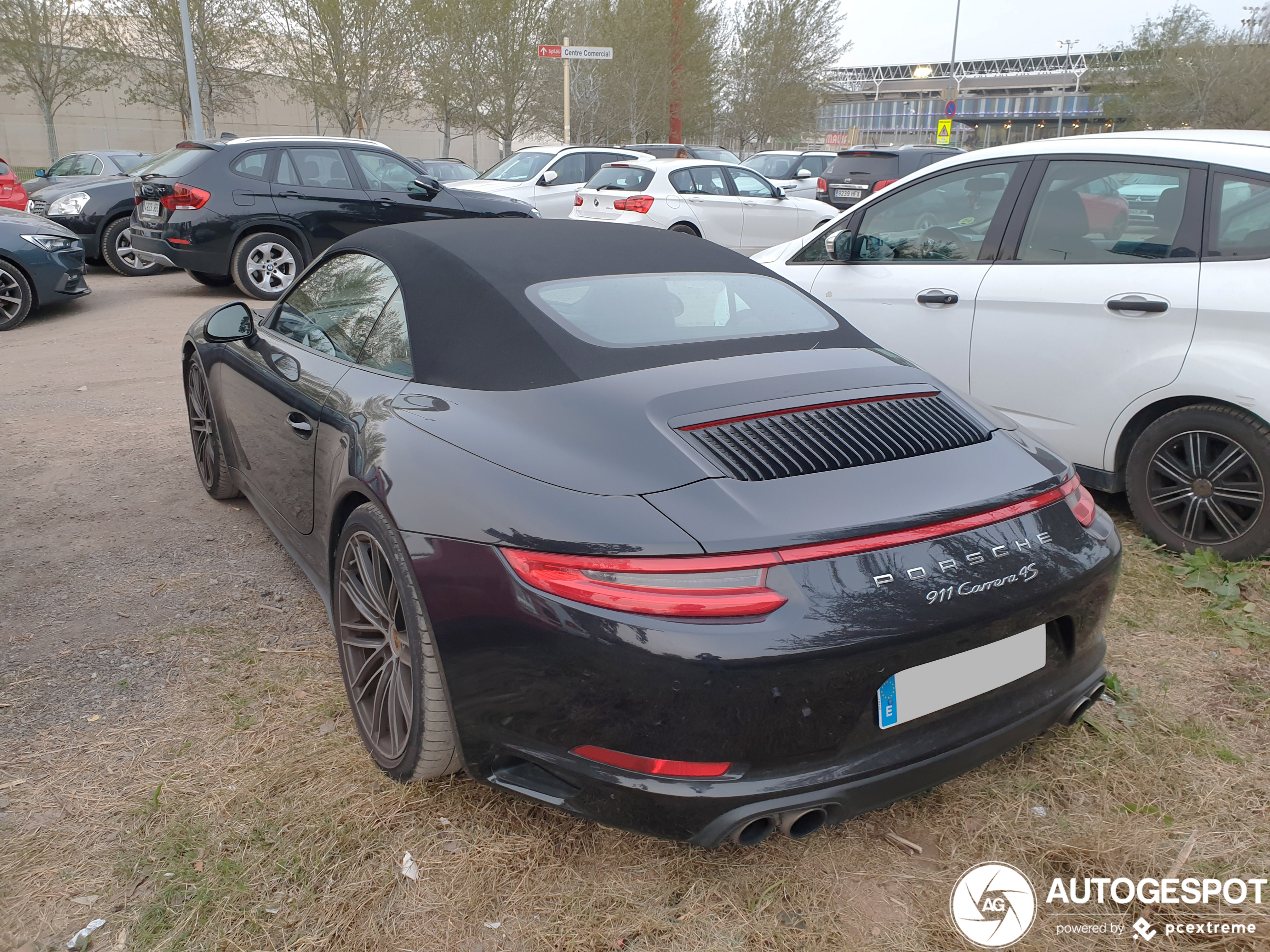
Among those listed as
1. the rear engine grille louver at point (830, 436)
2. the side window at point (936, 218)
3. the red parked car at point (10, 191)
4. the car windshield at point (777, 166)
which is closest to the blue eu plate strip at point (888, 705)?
the rear engine grille louver at point (830, 436)

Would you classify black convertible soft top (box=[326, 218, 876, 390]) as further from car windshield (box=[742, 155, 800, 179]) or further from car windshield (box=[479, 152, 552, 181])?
car windshield (box=[742, 155, 800, 179])

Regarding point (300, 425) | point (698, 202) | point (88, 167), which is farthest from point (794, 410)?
point (88, 167)

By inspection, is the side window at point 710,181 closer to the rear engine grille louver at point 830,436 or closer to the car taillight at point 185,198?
the car taillight at point 185,198

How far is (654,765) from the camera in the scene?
185cm

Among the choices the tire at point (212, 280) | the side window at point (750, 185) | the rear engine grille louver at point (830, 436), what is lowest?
the tire at point (212, 280)

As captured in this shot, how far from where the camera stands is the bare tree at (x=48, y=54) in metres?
30.6

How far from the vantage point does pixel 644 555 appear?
1815mm

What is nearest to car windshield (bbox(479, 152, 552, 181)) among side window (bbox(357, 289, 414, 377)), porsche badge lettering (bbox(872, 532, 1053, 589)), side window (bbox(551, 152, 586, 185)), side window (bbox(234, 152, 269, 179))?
side window (bbox(551, 152, 586, 185))

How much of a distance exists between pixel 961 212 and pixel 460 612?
11.7 ft

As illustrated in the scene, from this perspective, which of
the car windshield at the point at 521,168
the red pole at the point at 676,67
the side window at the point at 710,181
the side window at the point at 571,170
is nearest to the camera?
the side window at the point at 710,181

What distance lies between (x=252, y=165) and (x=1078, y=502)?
32.0 feet

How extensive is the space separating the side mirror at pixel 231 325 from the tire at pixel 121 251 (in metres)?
9.61

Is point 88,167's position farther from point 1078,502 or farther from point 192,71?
point 1078,502

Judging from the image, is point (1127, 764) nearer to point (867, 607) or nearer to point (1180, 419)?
point (867, 607)
